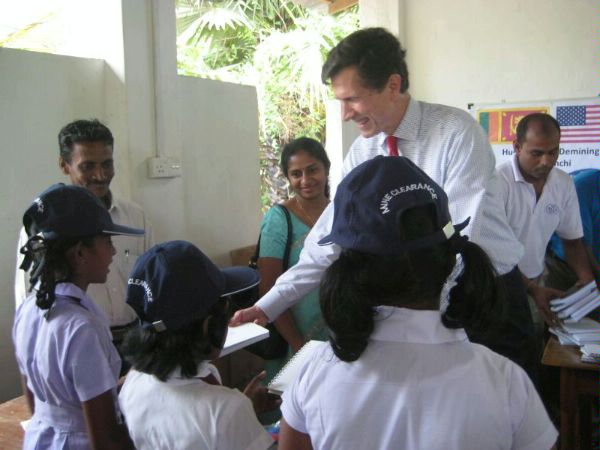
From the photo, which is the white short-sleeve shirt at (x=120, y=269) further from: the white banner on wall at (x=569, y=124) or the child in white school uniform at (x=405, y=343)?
the white banner on wall at (x=569, y=124)

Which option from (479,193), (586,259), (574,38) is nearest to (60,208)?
(479,193)

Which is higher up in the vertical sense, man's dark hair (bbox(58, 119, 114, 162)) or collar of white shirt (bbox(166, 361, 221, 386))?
man's dark hair (bbox(58, 119, 114, 162))

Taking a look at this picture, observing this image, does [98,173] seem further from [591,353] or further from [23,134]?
[591,353]

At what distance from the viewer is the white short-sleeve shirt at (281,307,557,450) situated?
32.5 inches

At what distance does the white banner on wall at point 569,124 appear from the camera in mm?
3633

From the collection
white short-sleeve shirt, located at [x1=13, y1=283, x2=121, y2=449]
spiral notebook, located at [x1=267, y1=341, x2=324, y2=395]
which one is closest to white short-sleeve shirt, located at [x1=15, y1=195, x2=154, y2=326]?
white short-sleeve shirt, located at [x1=13, y1=283, x2=121, y2=449]

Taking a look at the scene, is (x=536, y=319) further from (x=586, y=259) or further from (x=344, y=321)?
(x=344, y=321)

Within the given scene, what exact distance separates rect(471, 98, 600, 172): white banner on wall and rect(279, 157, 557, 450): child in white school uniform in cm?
324

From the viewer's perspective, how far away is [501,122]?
3871 millimetres

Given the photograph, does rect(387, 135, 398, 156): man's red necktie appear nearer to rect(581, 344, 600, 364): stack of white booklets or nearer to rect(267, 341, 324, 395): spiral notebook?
rect(267, 341, 324, 395): spiral notebook

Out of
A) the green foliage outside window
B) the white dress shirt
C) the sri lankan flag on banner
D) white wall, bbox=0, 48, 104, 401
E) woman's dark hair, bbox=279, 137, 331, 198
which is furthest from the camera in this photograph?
the green foliage outside window

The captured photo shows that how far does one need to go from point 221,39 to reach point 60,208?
6.29 meters

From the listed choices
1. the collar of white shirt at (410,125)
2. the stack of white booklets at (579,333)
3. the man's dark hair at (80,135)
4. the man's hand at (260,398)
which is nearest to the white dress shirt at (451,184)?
the collar of white shirt at (410,125)

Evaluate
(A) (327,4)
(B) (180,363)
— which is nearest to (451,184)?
(B) (180,363)
